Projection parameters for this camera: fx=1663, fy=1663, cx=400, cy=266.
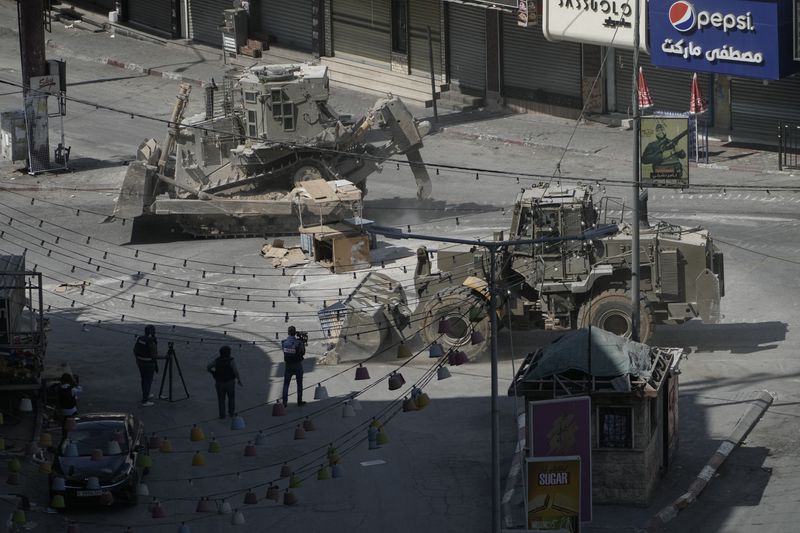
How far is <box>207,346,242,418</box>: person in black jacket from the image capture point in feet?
94.0

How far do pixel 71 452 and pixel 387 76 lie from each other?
31950 mm

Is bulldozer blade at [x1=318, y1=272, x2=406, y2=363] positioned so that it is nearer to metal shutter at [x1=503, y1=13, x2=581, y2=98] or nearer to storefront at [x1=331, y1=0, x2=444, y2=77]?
metal shutter at [x1=503, y1=13, x2=581, y2=98]

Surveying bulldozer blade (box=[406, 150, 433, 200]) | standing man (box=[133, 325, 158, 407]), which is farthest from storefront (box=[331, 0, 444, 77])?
standing man (box=[133, 325, 158, 407])

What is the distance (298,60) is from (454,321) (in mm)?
28114

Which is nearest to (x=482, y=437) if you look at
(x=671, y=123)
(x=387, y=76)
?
(x=671, y=123)

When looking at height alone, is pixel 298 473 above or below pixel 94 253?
below

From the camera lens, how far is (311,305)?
1389 inches

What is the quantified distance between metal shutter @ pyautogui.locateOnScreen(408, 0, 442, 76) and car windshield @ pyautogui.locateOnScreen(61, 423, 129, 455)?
30.1m

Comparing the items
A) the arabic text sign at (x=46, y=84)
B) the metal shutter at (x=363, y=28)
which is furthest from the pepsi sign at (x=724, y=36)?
the arabic text sign at (x=46, y=84)

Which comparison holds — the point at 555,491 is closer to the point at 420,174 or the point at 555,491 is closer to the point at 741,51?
the point at 420,174

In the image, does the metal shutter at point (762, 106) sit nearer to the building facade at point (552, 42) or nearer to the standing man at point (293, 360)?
the building facade at point (552, 42)

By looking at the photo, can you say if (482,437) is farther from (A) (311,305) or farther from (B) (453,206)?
(B) (453,206)

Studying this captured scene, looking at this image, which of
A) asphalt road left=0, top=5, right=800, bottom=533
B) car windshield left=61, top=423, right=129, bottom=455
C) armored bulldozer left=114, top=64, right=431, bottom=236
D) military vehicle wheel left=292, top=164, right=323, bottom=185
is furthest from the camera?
military vehicle wheel left=292, top=164, right=323, bottom=185

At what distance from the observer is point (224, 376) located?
28734 mm
